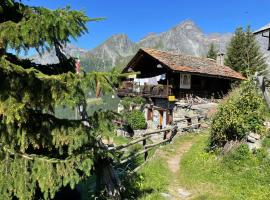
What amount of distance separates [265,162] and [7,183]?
8.83 meters

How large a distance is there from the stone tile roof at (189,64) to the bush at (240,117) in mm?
14644

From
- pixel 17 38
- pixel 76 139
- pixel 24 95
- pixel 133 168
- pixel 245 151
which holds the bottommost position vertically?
pixel 133 168

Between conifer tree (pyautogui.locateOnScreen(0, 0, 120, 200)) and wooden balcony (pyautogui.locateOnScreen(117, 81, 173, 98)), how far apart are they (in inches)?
874

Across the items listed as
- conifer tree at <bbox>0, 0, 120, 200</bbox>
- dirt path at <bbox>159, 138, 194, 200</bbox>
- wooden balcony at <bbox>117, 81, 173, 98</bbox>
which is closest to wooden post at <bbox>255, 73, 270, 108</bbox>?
dirt path at <bbox>159, 138, 194, 200</bbox>

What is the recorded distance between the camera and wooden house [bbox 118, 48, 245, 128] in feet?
103

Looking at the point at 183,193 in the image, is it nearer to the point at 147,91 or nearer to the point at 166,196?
the point at 166,196

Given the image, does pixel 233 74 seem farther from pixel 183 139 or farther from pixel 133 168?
pixel 133 168

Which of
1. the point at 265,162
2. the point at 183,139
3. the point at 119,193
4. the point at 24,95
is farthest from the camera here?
the point at 183,139

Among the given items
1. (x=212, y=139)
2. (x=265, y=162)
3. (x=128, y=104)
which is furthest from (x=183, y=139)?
(x=128, y=104)

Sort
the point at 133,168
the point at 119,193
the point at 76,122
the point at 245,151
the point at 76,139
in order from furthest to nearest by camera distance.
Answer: the point at 133,168, the point at 245,151, the point at 119,193, the point at 76,122, the point at 76,139

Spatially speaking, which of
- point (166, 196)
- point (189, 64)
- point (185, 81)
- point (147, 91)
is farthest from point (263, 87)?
point (147, 91)

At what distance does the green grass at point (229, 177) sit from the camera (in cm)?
1053

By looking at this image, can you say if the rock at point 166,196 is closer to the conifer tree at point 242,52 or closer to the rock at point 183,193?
the rock at point 183,193

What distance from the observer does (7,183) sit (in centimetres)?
668
